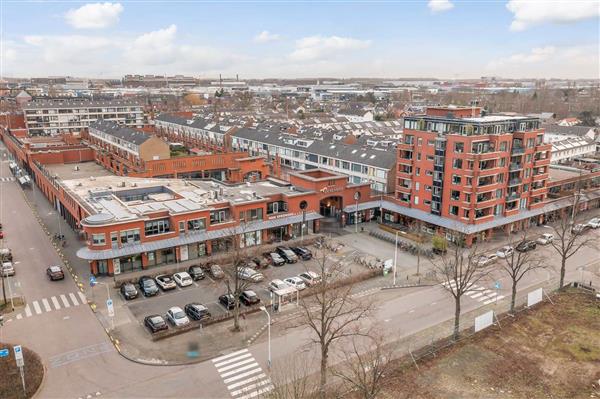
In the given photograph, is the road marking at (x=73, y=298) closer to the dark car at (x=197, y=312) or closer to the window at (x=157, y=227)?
the window at (x=157, y=227)

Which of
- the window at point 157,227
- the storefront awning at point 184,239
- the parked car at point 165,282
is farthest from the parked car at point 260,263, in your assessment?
the window at point 157,227

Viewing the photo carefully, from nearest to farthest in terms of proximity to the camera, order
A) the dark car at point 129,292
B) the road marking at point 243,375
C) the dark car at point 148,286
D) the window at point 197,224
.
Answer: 1. the road marking at point 243,375
2. the dark car at point 129,292
3. the dark car at point 148,286
4. the window at point 197,224

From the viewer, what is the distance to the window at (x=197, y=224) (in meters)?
52.1

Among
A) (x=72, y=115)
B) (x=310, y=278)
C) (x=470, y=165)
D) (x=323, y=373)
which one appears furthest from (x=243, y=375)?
(x=72, y=115)

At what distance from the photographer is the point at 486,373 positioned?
3197 cm

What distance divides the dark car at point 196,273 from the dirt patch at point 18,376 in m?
16.5

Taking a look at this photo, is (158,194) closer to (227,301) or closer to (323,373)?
(227,301)

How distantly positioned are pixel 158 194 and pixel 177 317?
2803 centimetres

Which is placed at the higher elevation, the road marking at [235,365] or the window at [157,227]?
the window at [157,227]

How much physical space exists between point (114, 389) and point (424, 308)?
2603cm

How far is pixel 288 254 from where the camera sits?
173ft

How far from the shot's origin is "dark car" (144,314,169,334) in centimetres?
3659

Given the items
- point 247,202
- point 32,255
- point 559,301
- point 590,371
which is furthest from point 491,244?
point 32,255

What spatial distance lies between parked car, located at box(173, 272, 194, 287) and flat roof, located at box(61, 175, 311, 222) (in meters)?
7.85
